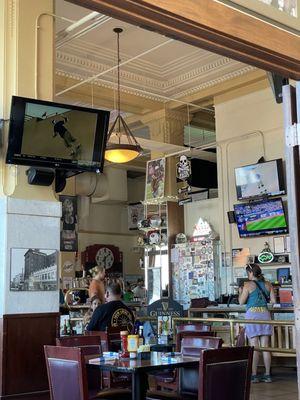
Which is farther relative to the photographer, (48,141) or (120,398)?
(48,141)

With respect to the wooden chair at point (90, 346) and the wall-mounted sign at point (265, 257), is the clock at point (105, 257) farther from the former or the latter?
the wooden chair at point (90, 346)

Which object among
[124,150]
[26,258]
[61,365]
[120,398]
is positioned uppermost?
[124,150]

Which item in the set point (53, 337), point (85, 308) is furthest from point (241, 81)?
point (53, 337)

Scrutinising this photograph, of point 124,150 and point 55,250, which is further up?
point 124,150

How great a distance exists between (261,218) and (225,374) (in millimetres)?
7446

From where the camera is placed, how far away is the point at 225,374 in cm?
375

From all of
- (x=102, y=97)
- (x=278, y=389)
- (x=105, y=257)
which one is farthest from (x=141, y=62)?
(x=105, y=257)

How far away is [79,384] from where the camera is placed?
374cm

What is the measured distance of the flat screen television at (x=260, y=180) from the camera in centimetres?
1072

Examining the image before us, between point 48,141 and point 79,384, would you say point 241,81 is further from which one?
point 79,384

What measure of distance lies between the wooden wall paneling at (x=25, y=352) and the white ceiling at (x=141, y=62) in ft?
17.7

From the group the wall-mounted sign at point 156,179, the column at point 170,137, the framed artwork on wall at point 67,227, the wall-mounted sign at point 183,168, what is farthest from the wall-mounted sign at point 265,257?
the framed artwork on wall at point 67,227

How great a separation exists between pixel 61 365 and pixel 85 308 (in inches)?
192

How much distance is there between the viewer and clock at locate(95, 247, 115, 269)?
1862cm
